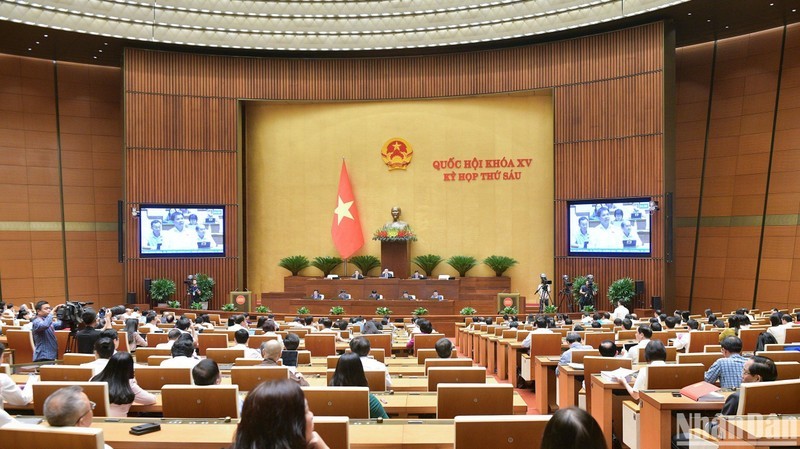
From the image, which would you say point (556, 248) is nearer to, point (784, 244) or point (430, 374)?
point (784, 244)

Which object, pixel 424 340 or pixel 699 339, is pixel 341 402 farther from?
pixel 699 339

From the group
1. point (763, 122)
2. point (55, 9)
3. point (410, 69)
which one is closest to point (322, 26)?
point (410, 69)

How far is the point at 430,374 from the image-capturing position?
469 centimetres

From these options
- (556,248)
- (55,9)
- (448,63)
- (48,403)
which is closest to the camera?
(48,403)

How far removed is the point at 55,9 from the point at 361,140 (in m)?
8.88

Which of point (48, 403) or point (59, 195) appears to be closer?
point (48, 403)

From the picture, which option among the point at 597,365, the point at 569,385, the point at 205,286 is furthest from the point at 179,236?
the point at 597,365

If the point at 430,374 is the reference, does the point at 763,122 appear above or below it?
above

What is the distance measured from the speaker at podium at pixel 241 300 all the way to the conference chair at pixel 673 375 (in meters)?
13.8

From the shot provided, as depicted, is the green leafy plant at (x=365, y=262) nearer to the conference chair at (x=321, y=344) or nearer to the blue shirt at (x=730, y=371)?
the conference chair at (x=321, y=344)

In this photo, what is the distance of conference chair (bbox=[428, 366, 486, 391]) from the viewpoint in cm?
449

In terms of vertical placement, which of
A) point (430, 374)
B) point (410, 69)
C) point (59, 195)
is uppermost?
point (410, 69)

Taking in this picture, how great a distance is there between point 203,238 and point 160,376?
14640 millimetres

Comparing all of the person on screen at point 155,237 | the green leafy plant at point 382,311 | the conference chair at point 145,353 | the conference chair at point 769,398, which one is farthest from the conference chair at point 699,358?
the person on screen at point 155,237
